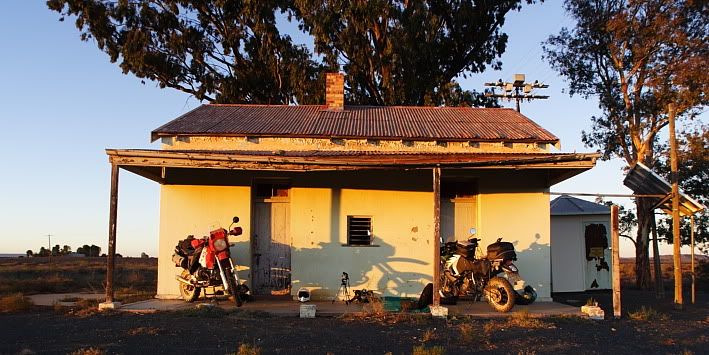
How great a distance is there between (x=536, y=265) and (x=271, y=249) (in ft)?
17.0

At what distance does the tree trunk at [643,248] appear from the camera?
20141 mm

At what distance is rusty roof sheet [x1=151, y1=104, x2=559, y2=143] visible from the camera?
13195mm

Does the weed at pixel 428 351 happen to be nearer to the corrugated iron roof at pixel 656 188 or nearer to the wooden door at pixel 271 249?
the wooden door at pixel 271 249

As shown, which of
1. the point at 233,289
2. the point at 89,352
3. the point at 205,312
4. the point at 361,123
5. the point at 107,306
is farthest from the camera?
the point at 361,123

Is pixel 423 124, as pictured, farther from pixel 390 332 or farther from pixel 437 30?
pixel 437 30

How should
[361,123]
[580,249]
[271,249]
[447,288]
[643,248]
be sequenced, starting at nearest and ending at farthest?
[447,288] < [271,249] < [361,123] < [580,249] < [643,248]

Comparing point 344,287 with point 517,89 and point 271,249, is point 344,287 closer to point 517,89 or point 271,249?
point 271,249

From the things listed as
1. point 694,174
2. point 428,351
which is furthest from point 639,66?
point 428,351

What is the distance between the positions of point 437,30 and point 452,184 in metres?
12.8

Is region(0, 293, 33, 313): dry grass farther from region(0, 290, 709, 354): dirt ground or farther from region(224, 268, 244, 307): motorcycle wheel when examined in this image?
region(224, 268, 244, 307): motorcycle wheel

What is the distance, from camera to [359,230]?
1273 centimetres

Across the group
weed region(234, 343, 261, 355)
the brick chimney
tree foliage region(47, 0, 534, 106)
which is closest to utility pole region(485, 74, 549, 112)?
tree foliage region(47, 0, 534, 106)

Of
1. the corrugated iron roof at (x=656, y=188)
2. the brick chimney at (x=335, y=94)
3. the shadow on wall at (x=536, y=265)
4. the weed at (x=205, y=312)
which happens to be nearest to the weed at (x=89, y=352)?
the weed at (x=205, y=312)

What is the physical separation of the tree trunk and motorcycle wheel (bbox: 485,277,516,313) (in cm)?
1111
